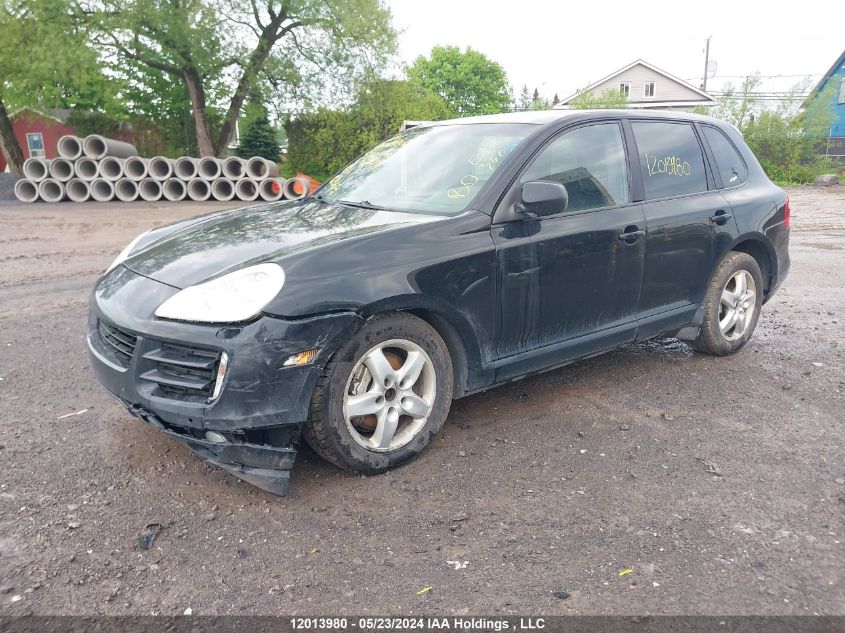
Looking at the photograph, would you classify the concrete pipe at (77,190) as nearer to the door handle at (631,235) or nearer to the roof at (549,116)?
the roof at (549,116)

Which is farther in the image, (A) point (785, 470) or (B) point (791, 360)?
(B) point (791, 360)

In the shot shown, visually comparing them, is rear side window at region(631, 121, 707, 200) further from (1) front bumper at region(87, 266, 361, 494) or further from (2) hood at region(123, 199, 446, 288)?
(1) front bumper at region(87, 266, 361, 494)

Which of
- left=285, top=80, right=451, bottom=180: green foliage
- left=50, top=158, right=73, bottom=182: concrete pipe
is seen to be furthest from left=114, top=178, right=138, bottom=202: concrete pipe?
left=285, top=80, right=451, bottom=180: green foliage

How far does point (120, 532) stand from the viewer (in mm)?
2773

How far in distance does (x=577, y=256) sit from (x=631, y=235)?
500 mm

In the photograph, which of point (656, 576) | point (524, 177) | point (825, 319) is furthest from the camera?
point (825, 319)

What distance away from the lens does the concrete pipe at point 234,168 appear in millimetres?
19617

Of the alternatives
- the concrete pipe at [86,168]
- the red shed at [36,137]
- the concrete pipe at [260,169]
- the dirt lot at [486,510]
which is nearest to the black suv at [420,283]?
the dirt lot at [486,510]

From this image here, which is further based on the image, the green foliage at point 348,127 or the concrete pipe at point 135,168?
the green foliage at point 348,127

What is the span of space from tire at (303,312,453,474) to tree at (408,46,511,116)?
6908 centimetres

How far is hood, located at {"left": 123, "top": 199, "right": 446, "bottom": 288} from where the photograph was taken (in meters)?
3.14

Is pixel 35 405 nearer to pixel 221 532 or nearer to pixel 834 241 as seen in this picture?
pixel 221 532


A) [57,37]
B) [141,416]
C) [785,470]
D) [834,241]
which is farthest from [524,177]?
[57,37]

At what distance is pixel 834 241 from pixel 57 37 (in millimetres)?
22530
